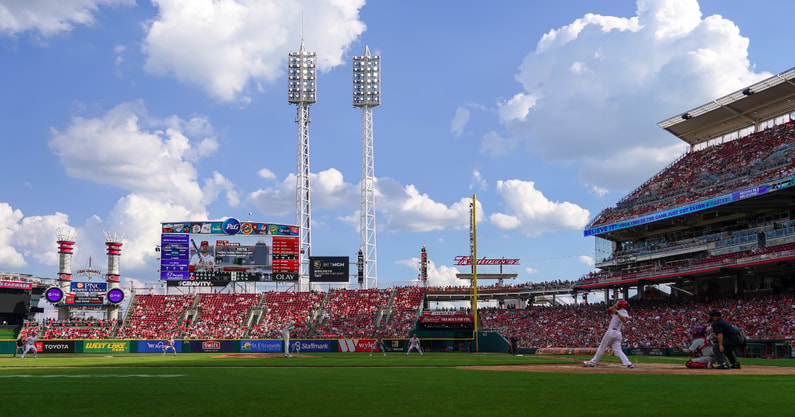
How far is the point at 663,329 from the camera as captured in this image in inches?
1827

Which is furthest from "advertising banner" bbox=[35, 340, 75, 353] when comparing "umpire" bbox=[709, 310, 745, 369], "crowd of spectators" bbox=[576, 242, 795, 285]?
"umpire" bbox=[709, 310, 745, 369]

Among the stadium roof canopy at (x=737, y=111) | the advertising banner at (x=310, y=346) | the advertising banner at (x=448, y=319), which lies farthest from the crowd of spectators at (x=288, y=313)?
the stadium roof canopy at (x=737, y=111)

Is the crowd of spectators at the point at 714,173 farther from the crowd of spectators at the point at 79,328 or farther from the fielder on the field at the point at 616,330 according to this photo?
the crowd of spectators at the point at 79,328

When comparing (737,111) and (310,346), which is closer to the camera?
(310,346)

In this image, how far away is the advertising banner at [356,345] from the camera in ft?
175

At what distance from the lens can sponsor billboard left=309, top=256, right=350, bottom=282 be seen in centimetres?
6862

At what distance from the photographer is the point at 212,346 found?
53625 mm

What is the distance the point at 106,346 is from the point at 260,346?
40.9 ft

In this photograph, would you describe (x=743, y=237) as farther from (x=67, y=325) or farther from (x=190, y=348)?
(x=67, y=325)

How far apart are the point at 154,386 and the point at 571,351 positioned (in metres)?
36.4

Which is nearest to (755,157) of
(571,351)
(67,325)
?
(571,351)

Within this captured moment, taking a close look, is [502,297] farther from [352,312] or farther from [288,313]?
[288,313]

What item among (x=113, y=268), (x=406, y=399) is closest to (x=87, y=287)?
(x=113, y=268)

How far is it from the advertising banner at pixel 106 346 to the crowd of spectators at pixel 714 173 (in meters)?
41.9
